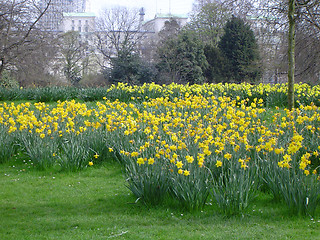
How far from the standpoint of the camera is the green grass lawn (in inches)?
135

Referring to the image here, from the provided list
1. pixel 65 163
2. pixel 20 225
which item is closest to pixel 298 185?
pixel 20 225

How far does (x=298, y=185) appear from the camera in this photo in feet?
11.9

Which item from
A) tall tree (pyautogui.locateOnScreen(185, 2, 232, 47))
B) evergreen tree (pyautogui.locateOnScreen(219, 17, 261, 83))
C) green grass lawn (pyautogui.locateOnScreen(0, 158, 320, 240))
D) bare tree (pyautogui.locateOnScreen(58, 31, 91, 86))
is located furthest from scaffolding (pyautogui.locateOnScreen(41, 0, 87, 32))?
tall tree (pyautogui.locateOnScreen(185, 2, 232, 47))

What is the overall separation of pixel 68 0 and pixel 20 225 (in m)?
15.1

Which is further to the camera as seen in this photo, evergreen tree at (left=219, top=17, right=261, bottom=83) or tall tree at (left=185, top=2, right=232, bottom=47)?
tall tree at (left=185, top=2, right=232, bottom=47)

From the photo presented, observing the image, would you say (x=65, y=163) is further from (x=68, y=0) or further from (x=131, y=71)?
(x=131, y=71)

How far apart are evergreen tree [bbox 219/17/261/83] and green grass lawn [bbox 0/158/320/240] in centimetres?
2589

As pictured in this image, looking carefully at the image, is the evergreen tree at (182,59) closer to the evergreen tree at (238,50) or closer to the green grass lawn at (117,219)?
the evergreen tree at (238,50)

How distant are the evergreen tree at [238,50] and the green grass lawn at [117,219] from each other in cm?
2589

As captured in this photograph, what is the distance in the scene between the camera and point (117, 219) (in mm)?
3883

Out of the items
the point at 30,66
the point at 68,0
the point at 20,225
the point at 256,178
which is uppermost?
the point at 68,0

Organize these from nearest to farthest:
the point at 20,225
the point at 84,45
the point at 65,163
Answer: the point at 20,225 < the point at 65,163 < the point at 84,45

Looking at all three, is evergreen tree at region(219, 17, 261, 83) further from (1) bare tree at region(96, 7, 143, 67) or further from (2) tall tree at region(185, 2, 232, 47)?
(1) bare tree at region(96, 7, 143, 67)

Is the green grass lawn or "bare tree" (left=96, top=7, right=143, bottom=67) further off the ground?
"bare tree" (left=96, top=7, right=143, bottom=67)
